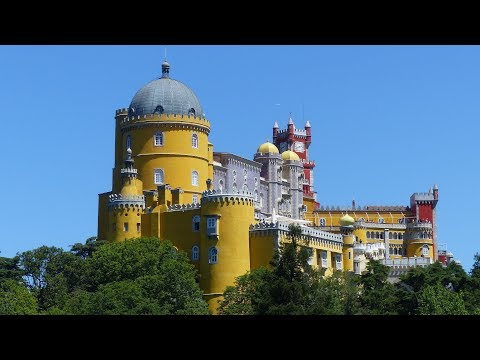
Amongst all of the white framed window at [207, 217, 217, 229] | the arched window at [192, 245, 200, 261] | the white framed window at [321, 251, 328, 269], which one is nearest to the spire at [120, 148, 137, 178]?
the arched window at [192, 245, 200, 261]

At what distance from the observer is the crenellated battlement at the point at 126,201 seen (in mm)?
83562

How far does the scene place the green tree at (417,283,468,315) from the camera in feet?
254

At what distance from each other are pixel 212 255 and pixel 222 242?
1.10 meters

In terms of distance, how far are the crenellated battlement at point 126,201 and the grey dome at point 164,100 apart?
845 centimetres

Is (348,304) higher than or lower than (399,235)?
lower

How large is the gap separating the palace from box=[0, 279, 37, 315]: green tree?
31.1 feet

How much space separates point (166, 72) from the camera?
9419cm

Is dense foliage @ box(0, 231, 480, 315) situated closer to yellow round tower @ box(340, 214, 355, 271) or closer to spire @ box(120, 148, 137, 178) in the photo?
yellow round tower @ box(340, 214, 355, 271)

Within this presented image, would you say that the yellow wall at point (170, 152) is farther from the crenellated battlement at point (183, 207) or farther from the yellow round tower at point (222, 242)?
the yellow round tower at point (222, 242)

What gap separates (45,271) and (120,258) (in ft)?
28.6

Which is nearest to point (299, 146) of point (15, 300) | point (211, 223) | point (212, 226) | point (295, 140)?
point (295, 140)
